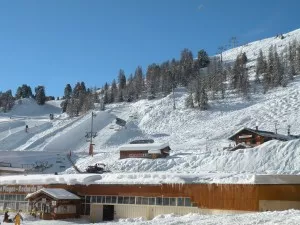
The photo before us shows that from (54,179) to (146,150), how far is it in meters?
23.5

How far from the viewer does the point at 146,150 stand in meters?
57.2

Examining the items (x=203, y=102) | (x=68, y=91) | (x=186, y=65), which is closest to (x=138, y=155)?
(x=203, y=102)

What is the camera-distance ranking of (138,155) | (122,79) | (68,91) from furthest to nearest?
(68,91) < (122,79) < (138,155)

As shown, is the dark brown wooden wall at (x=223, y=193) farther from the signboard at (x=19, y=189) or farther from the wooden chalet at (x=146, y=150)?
the wooden chalet at (x=146, y=150)

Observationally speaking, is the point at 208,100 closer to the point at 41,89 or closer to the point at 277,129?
the point at 277,129

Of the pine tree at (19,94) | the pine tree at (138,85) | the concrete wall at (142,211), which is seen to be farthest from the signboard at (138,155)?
the pine tree at (19,94)

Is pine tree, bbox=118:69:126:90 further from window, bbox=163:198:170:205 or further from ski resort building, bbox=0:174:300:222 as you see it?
window, bbox=163:198:170:205

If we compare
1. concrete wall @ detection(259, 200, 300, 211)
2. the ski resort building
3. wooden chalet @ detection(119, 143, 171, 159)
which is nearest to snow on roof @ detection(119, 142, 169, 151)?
wooden chalet @ detection(119, 143, 171, 159)

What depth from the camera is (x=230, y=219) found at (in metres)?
18.8

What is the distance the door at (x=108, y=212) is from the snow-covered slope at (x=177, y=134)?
41.2ft

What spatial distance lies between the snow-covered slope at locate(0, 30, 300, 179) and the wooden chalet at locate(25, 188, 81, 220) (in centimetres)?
1433

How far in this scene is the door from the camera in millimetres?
31773

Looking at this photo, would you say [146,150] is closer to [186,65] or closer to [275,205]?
[275,205]

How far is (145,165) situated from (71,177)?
687 inches
